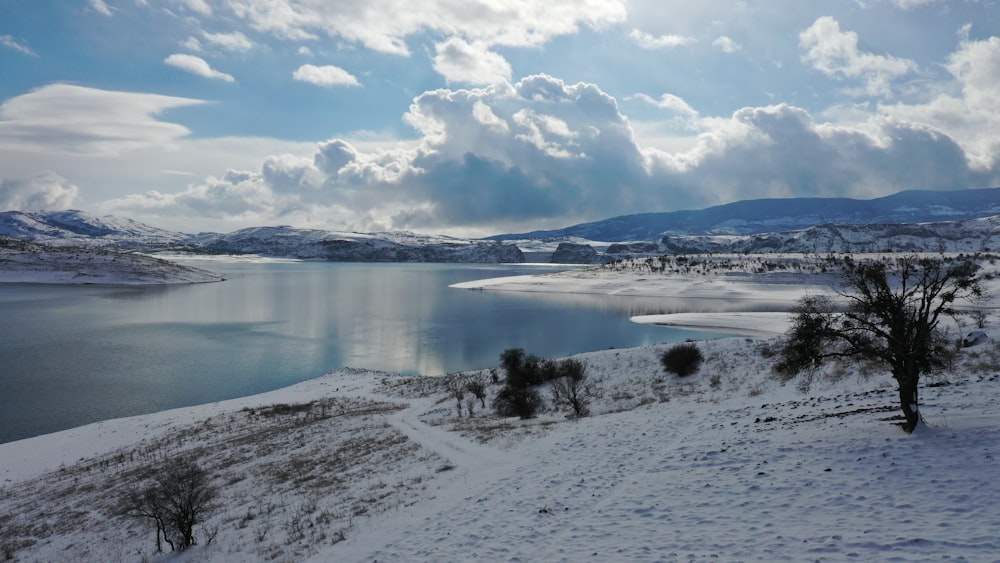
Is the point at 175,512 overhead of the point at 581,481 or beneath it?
beneath

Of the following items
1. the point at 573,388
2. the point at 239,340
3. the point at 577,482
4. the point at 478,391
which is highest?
the point at 577,482

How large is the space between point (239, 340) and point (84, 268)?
123 meters

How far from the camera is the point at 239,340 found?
2413 inches

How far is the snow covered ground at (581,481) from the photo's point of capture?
9.83m

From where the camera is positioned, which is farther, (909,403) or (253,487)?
(253,487)

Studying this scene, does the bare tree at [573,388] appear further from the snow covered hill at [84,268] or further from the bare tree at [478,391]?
the snow covered hill at [84,268]

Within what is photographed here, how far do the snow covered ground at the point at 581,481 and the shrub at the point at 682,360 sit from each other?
2713 mm

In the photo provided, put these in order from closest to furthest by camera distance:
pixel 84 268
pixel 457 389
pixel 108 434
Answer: pixel 108 434 → pixel 457 389 → pixel 84 268

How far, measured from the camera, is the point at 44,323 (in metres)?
71.8

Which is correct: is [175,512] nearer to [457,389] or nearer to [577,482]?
[577,482]

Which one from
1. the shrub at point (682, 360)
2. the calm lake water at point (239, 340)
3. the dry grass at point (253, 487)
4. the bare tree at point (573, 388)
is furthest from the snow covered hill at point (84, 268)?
the shrub at point (682, 360)

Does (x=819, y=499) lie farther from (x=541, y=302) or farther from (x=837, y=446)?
(x=541, y=302)

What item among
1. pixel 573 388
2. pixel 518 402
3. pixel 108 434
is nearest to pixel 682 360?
pixel 573 388

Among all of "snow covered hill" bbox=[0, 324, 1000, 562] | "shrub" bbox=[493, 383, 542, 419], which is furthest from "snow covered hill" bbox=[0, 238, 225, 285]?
"shrub" bbox=[493, 383, 542, 419]
